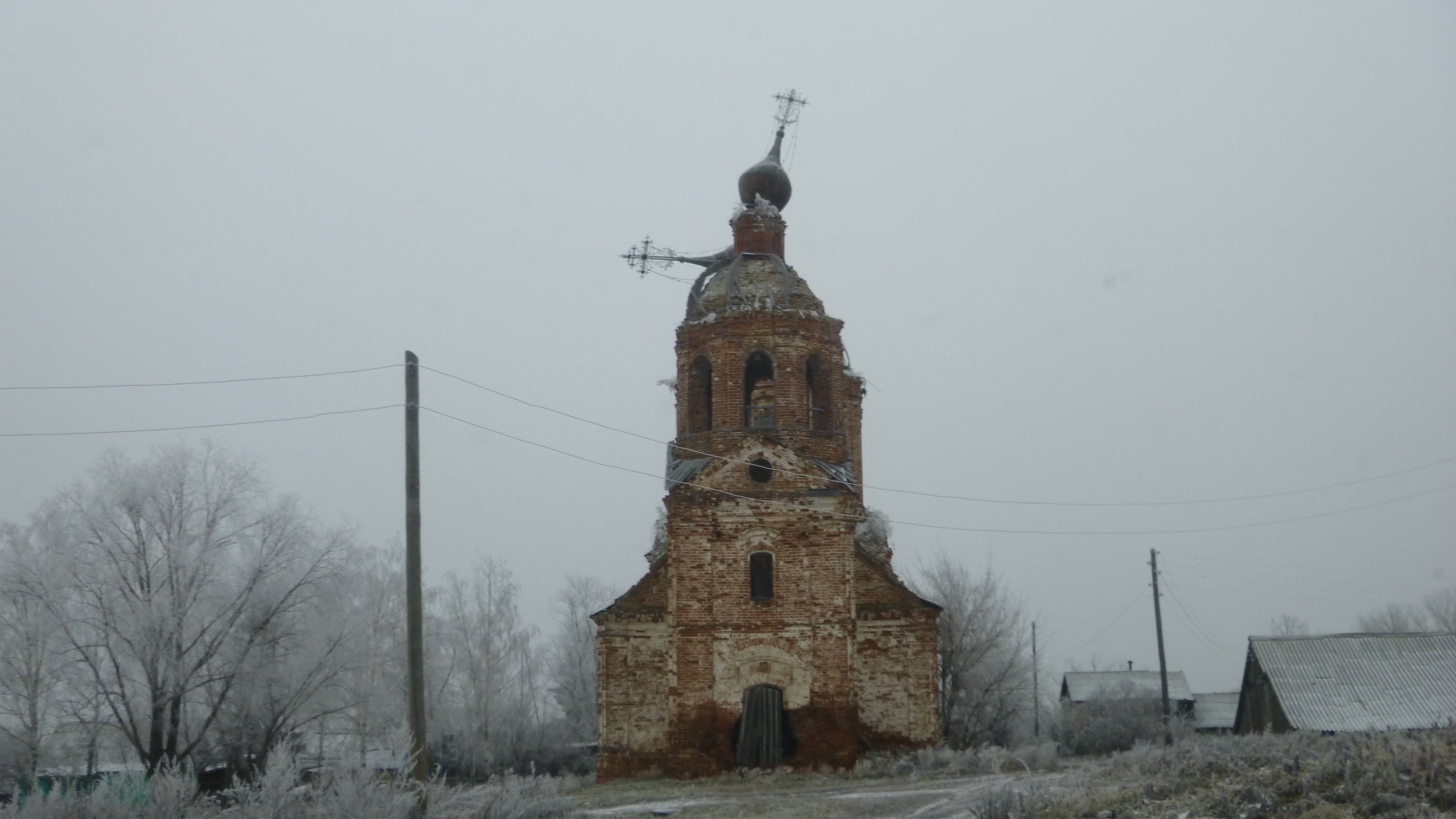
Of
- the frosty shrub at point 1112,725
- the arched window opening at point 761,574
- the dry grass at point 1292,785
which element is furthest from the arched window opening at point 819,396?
the frosty shrub at point 1112,725

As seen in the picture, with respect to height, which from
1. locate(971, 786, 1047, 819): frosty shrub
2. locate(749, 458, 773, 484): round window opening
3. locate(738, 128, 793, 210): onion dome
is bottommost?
locate(971, 786, 1047, 819): frosty shrub

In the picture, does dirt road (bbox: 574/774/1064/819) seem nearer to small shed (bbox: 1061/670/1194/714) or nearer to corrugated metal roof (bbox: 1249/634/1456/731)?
corrugated metal roof (bbox: 1249/634/1456/731)

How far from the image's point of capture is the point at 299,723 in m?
25.2

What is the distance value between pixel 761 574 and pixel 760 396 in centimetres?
358

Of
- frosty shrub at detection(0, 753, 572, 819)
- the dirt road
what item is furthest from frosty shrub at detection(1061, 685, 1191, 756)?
frosty shrub at detection(0, 753, 572, 819)

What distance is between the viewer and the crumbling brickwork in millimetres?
21266

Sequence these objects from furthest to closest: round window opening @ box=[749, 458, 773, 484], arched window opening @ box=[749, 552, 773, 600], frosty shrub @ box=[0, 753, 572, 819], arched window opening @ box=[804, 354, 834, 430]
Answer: arched window opening @ box=[804, 354, 834, 430] → round window opening @ box=[749, 458, 773, 484] → arched window opening @ box=[749, 552, 773, 600] → frosty shrub @ box=[0, 753, 572, 819]

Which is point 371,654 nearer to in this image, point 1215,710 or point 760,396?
point 760,396

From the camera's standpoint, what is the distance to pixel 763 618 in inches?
852

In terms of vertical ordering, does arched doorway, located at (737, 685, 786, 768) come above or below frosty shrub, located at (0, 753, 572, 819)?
below

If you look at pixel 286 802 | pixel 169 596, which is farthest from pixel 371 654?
pixel 286 802

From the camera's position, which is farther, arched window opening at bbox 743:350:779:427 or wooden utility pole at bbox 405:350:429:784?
arched window opening at bbox 743:350:779:427

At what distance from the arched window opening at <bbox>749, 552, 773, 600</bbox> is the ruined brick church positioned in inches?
1.2

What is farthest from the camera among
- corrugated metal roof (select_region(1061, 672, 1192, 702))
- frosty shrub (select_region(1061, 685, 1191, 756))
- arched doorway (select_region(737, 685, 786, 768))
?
corrugated metal roof (select_region(1061, 672, 1192, 702))
